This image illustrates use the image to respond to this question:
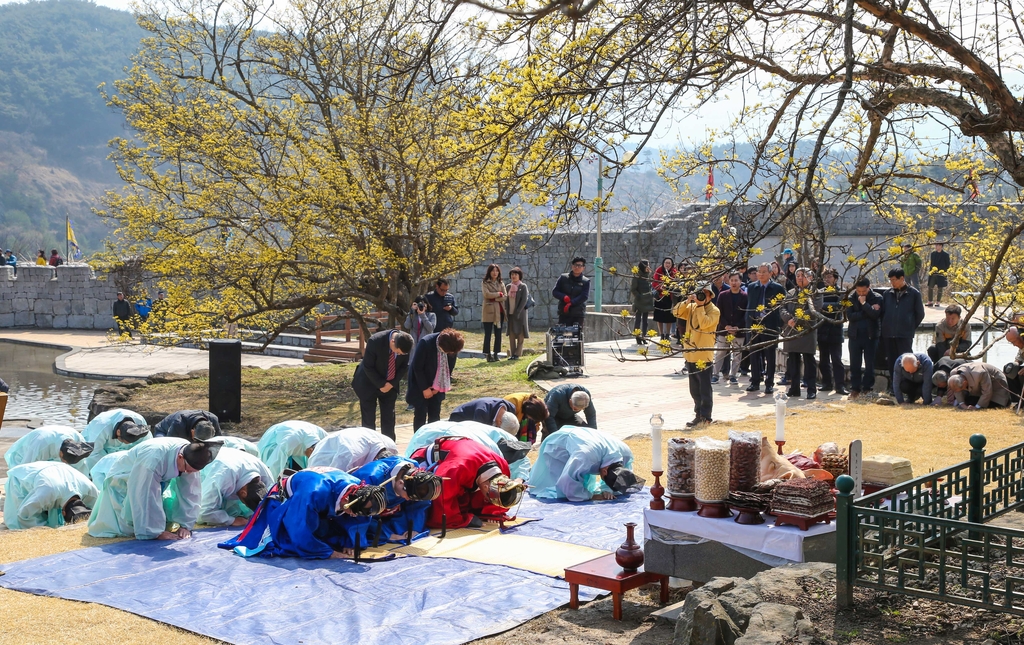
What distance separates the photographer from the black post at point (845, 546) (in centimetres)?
472

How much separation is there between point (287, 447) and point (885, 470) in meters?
4.97

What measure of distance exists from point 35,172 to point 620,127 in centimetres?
10550

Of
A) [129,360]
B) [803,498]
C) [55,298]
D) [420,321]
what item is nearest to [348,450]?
[803,498]

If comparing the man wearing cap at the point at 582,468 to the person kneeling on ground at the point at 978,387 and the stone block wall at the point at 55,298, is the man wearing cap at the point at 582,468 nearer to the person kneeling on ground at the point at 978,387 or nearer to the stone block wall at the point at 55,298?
the person kneeling on ground at the point at 978,387

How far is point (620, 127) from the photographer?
623 centimetres

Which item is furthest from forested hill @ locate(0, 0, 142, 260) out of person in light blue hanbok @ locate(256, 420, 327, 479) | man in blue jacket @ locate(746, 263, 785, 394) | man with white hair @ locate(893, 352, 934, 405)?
man with white hair @ locate(893, 352, 934, 405)

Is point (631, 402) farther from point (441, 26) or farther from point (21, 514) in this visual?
point (441, 26)

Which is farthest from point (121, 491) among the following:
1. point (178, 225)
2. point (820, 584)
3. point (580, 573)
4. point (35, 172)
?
point (35, 172)

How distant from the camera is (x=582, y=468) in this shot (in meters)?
8.50

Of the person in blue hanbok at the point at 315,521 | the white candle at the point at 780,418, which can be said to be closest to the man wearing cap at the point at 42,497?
the person in blue hanbok at the point at 315,521

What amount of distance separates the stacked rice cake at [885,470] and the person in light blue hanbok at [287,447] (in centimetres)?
462

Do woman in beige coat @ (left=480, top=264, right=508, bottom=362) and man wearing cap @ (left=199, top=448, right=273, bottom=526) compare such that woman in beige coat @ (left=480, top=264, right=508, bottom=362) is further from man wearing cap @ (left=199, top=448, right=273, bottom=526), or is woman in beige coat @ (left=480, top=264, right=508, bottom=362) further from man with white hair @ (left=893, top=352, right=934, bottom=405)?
man wearing cap @ (left=199, top=448, right=273, bottom=526)

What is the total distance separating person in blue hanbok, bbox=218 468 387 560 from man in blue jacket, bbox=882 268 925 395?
26.4ft

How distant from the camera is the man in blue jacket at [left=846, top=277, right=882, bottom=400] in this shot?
13.0 m
